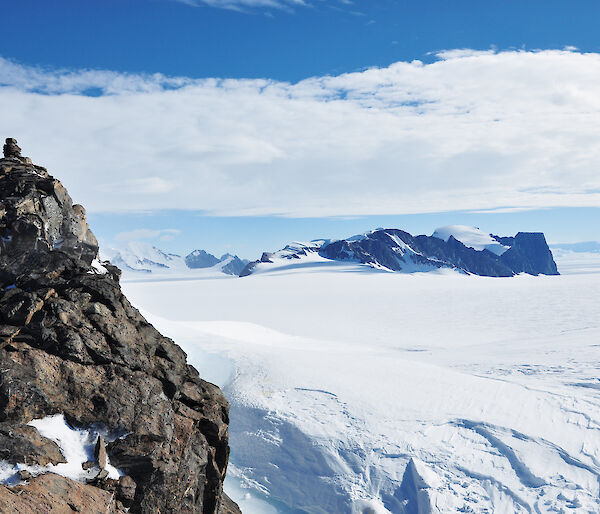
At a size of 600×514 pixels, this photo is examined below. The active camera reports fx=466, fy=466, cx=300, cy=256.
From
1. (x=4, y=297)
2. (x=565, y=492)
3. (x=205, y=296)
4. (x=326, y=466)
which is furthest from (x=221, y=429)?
(x=205, y=296)

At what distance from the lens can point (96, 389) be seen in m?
8.61

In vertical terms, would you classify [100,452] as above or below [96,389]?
below

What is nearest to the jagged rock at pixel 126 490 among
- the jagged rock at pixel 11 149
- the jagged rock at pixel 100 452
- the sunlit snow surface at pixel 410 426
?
the jagged rock at pixel 100 452

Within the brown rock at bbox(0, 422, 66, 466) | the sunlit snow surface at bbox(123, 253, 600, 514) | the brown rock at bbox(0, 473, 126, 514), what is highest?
the brown rock at bbox(0, 422, 66, 466)

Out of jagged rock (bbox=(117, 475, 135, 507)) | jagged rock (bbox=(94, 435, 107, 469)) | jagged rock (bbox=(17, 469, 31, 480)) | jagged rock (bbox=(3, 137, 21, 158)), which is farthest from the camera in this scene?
jagged rock (bbox=(3, 137, 21, 158))

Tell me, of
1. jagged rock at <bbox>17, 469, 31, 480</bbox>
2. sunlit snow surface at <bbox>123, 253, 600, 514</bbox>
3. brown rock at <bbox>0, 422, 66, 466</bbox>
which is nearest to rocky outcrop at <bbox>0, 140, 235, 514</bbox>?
brown rock at <bbox>0, 422, 66, 466</bbox>

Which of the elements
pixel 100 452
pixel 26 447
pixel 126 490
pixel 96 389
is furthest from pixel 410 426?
pixel 26 447

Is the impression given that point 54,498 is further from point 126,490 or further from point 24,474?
point 126,490

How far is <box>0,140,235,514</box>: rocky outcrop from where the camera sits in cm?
758

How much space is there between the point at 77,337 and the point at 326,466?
38.0 feet

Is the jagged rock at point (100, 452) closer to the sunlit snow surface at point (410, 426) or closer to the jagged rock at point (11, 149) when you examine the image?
the sunlit snow surface at point (410, 426)

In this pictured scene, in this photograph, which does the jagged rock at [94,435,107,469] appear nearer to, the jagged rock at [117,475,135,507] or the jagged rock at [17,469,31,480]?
the jagged rock at [117,475,135,507]

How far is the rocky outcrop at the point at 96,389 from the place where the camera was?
7582 mm

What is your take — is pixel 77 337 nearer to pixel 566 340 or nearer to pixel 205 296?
pixel 566 340
